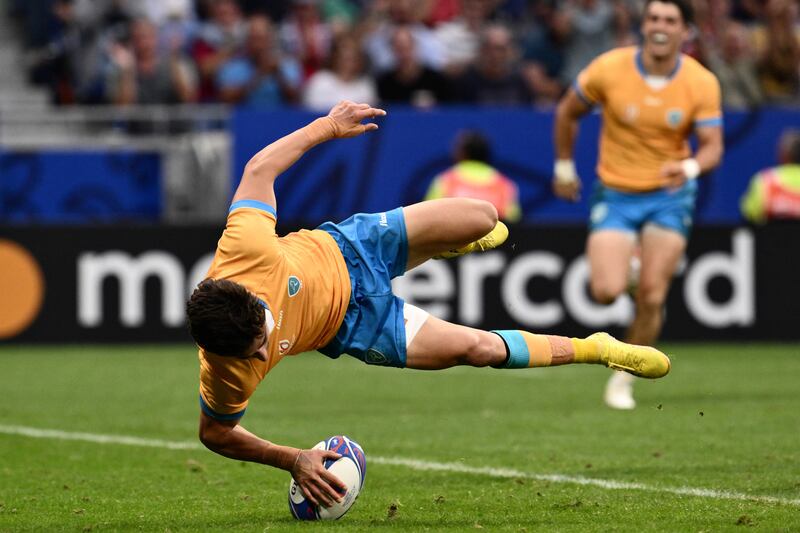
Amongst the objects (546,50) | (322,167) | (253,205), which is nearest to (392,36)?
(546,50)

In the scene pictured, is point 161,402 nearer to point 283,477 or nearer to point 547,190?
Result: point 283,477

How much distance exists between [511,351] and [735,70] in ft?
39.1

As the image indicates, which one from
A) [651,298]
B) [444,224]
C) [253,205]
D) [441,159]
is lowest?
[441,159]

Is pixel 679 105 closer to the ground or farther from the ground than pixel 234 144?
farther from the ground

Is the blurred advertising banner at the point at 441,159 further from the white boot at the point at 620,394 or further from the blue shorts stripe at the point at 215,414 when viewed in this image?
the blue shorts stripe at the point at 215,414

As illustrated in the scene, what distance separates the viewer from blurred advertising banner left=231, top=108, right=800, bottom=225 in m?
16.2

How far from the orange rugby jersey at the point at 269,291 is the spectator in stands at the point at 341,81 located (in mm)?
10926

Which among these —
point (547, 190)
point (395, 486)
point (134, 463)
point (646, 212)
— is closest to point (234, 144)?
point (547, 190)

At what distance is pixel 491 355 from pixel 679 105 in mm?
4122

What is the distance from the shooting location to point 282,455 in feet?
20.4

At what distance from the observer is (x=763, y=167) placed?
16562 millimetres

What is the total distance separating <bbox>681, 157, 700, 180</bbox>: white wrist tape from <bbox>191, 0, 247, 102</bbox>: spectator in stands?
29.3ft

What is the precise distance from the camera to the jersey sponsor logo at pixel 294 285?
609 cm

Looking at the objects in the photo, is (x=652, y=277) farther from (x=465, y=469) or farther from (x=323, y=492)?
(x=323, y=492)
